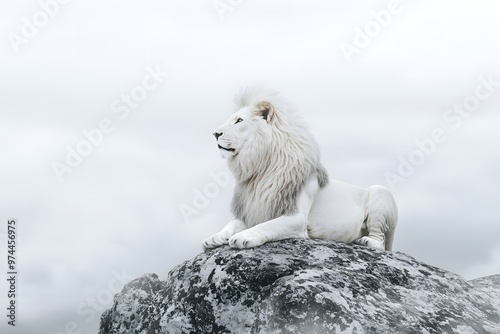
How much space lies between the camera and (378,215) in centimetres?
998

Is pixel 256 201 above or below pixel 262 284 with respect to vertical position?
above

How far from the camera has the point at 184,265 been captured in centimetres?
880

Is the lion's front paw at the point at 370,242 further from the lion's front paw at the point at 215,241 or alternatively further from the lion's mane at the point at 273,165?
the lion's front paw at the point at 215,241

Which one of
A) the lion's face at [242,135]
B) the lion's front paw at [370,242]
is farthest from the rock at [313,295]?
the lion's face at [242,135]

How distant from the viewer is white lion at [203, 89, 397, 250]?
9180mm

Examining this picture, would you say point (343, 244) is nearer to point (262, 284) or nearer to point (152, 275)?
point (262, 284)

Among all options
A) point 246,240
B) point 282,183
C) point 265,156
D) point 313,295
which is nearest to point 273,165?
point 265,156

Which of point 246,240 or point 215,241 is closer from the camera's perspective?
point 246,240

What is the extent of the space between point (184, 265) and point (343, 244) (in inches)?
78.3

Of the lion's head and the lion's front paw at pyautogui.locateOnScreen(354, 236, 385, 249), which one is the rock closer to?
the lion's front paw at pyautogui.locateOnScreen(354, 236, 385, 249)

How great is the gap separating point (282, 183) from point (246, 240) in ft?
3.90

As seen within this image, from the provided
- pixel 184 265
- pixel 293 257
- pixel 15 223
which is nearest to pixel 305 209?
pixel 293 257

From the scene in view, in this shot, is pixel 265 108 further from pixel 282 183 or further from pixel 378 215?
pixel 378 215

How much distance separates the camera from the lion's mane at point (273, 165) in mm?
9219
